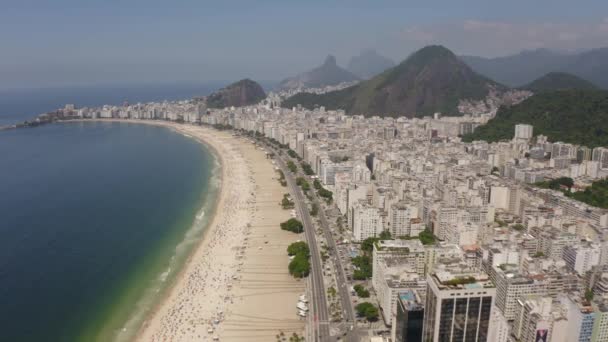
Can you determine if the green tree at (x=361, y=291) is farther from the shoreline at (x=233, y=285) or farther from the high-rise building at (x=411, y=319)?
the high-rise building at (x=411, y=319)

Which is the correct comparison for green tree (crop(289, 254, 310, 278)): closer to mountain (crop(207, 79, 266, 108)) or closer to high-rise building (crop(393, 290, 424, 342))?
high-rise building (crop(393, 290, 424, 342))

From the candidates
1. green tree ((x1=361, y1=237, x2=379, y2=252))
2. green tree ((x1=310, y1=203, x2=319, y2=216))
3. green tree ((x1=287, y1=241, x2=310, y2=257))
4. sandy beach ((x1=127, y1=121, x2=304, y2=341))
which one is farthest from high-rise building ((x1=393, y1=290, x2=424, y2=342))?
green tree ((x1=310, y1=203, x2=319, y2=216))

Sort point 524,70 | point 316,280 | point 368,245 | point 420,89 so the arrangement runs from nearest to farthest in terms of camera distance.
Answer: point 316,280 → point 368,245 → point 420,89 → point 524,70

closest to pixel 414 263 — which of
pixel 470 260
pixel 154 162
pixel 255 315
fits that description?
pixel 470 260

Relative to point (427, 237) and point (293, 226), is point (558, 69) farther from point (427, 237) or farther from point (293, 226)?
point (293, 226)

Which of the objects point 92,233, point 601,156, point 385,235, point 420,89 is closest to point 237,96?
point 420,89

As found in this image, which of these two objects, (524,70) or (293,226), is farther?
(524,70)

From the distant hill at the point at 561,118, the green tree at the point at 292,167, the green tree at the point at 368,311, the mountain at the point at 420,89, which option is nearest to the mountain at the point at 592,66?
the mountain at the point at 420,89
